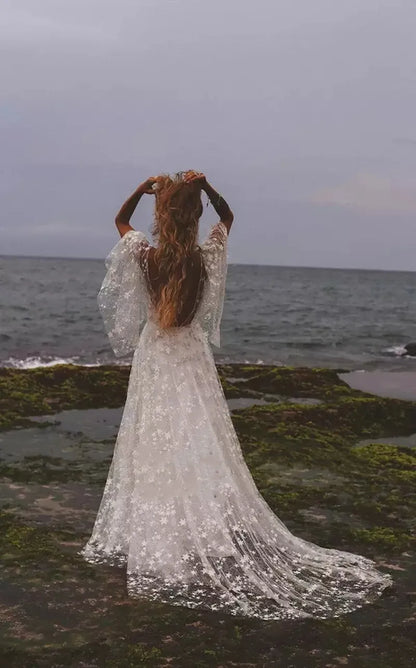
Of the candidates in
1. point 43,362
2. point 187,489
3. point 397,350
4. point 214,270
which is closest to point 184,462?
point 187,489

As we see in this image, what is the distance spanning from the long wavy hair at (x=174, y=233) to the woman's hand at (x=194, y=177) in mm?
28

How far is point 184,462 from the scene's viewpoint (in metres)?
5.77

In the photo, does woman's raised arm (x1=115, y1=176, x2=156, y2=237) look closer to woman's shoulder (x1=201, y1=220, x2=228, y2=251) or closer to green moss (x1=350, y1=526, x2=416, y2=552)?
woman's shoulder (x1=201, y1=220, x2=228, y2=251)

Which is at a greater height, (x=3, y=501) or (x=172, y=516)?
(x=172, y=516)

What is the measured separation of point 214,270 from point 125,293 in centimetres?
76

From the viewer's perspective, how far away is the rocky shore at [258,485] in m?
4.62

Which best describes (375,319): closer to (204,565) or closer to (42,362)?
(42,362)

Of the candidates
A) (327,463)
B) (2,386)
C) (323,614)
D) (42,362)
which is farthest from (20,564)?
(42,362)

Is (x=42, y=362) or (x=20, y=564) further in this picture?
(x=42, y=362)

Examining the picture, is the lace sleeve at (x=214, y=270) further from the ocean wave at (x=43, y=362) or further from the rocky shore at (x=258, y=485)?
the ocean wave at (x=43, y=362)

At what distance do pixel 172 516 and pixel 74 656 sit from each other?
4.76 ft

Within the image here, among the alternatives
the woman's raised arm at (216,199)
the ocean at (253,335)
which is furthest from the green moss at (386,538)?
the ocean at (253,335)

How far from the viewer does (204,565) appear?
546 centimetres

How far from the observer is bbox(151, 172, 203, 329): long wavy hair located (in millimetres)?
5367
